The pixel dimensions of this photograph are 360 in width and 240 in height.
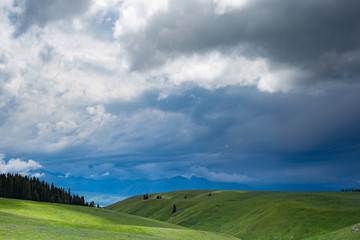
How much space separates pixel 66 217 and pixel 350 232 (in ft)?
249

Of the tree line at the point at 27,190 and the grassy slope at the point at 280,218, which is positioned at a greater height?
the tree line at the point at 27,190

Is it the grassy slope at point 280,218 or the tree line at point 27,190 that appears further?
the tree line at point 27,190

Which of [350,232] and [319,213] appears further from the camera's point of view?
[319,213]

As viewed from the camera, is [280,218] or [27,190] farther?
[27,190]

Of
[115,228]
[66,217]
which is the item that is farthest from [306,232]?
[66,217]

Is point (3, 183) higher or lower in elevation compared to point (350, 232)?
higher

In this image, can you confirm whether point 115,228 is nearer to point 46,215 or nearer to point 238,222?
point 46,215

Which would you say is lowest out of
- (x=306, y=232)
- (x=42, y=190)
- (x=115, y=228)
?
(x=306, y=232)

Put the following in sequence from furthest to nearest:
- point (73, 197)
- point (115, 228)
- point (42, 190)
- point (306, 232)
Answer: point (73, 197)
point (42, 190)
point (306, 232)
point (115, 228)

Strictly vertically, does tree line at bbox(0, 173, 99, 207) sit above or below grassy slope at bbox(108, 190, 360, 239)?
above

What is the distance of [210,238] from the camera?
268 feet

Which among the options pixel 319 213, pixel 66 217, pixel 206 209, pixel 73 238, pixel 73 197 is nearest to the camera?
pixel 73 238

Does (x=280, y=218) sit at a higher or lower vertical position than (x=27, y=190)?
lower

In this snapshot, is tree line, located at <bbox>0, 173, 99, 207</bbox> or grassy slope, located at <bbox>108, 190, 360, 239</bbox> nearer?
grassy slope, located at <bbox>108, 190, 360, 239</bbox>
